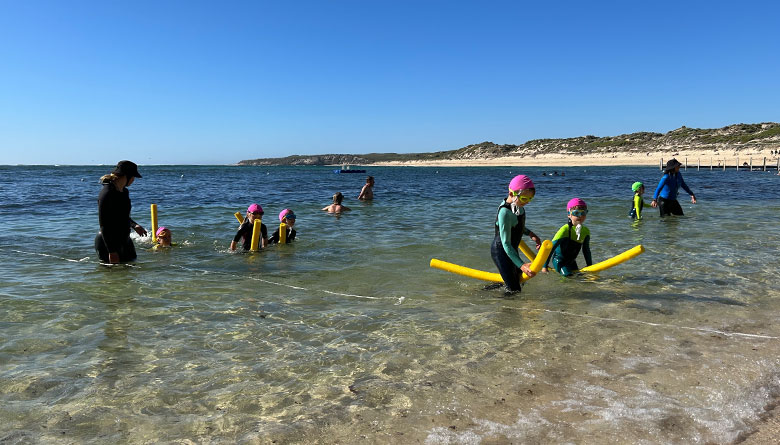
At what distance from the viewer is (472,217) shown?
17.0m

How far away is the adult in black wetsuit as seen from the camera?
716 cm

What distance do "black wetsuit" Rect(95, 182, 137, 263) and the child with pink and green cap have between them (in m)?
5.33

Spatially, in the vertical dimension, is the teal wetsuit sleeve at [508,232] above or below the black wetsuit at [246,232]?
above

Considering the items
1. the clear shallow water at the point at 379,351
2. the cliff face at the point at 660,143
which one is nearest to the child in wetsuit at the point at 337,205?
the clear shallow water at the point at 379,351

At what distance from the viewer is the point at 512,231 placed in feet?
20.7

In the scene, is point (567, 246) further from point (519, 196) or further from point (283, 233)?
point (283, 233)

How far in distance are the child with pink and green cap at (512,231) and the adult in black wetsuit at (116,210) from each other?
17.5 feet

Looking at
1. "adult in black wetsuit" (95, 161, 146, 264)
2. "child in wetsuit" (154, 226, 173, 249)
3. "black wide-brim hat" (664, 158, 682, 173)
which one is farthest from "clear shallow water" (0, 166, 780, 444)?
"black wide-brim hat" (664, 158, 682, 173)

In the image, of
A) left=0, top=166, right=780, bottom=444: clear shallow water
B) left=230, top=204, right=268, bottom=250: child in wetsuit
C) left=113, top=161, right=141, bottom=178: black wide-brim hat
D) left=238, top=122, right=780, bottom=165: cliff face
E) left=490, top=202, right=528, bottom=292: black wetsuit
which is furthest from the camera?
left=238, top=122, right=780, bottom=165: cliff face

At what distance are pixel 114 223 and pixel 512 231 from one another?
6.00 meters

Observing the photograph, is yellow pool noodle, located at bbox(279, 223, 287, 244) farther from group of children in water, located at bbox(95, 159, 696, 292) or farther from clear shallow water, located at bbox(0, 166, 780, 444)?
clear shallow water, located at bbox(0, 166, 780, 444)

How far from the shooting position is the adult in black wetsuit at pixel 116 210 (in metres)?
7.16

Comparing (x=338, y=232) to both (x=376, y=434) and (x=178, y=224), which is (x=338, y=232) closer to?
(x=178, y=224)

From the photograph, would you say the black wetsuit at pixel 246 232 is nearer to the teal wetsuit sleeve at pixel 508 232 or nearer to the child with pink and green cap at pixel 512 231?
the child with pink and green cap at pixel 512 231
